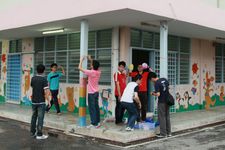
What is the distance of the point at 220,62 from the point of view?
559 inches

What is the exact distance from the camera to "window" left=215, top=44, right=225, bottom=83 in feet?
45.9

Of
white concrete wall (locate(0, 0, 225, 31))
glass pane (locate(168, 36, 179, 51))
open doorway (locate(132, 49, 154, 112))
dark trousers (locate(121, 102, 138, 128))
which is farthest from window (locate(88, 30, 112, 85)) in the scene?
glass pane (locate(168, 36, 179, 51))

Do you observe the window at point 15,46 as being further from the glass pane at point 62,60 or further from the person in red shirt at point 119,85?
the person in red shirt at point 119,85

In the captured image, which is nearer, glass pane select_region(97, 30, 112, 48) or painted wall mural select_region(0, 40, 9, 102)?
glass pane select_region(97, 30, 112, 48)

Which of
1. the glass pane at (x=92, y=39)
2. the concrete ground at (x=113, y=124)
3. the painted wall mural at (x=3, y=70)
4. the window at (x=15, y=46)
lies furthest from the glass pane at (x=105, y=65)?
the painted wall mural at (x=3, y=70)

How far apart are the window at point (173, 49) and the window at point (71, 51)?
37.1 inches

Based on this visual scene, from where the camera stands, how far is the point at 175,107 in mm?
11750

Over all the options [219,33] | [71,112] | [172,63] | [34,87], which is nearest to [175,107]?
[172,63]

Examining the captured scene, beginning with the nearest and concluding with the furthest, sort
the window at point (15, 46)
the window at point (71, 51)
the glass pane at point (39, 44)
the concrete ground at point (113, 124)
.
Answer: the concrete ground at point (113, 124), the window at point (71, 51), the glass pane at point (39, 44), the window at point (15, 46)

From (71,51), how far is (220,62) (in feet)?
22.2

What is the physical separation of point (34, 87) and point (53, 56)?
4347mm

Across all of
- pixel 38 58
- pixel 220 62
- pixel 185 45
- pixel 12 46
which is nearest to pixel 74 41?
pixel 38 58

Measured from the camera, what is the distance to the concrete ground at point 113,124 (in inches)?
305

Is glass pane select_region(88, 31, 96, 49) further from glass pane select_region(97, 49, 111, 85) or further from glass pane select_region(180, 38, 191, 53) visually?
glass pane select_region(180, 38, 191, 53)
